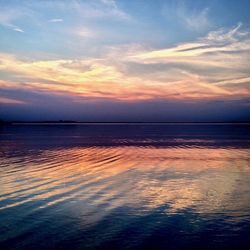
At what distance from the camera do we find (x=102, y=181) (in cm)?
1625

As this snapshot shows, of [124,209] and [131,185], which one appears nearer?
[124,209]

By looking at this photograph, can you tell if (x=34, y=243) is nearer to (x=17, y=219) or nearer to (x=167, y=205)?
(x=17, y=219)

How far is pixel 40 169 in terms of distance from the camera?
1997 centimetres

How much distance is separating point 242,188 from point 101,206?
6.65 m

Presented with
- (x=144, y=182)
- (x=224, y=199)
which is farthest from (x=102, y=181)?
(x=224, y=199)

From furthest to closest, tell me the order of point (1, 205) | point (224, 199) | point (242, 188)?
point (242, 188) < point (224, 199) < point (1, 205)

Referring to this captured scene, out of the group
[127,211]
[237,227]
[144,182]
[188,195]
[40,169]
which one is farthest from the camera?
[40,169]

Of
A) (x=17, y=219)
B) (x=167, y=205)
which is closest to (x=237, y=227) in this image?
(x=167, y=205)

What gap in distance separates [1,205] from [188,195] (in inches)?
272

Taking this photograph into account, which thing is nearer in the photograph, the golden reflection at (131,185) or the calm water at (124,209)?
the calm water at (124,209)

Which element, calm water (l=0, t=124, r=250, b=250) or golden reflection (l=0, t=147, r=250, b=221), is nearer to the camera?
calm water (l=0, t=124, r=250, b=250)

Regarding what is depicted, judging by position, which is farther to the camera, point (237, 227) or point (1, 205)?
point (1, 205)

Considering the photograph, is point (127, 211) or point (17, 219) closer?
point (17, 219)

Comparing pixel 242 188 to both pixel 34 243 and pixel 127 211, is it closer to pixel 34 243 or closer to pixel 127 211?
pixel 127 211
